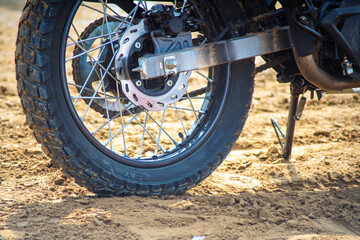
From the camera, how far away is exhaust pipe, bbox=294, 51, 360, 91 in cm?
238

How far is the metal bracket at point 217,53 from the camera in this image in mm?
2162

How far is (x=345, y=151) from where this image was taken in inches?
128

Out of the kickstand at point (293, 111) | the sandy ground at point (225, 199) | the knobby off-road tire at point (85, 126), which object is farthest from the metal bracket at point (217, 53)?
the sandy ground at point (225, 199)

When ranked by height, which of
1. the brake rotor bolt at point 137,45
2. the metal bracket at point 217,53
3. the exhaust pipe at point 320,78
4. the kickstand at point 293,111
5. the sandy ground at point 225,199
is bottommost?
the sandy ground at point 225,199

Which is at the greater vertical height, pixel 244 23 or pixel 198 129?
pixel 244 23

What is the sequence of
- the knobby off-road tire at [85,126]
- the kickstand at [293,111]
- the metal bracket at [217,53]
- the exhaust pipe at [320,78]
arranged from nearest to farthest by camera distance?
1. the knobby off-road tire at [85,126]
2. the metal bracket at [217,53]
3. the exhaust pipe at [320,78]
4. the kickstand at [293,111]

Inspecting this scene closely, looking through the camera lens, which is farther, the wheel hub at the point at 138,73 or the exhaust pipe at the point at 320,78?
the exhaust pipe at the point at 320,78

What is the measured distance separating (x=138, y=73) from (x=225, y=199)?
81 cm

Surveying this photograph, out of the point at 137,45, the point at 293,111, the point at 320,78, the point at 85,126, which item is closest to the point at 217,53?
the point at 137,45

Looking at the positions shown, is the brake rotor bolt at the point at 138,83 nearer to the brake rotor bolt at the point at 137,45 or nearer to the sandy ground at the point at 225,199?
the brake rotor bolt at the point at 137,45

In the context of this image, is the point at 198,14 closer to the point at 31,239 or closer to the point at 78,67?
the point at 78,67

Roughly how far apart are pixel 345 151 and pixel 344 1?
4.16ft

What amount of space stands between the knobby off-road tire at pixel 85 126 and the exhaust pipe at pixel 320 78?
283mm

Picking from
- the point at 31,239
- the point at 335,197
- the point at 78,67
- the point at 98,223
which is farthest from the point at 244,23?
the point at 31,239
